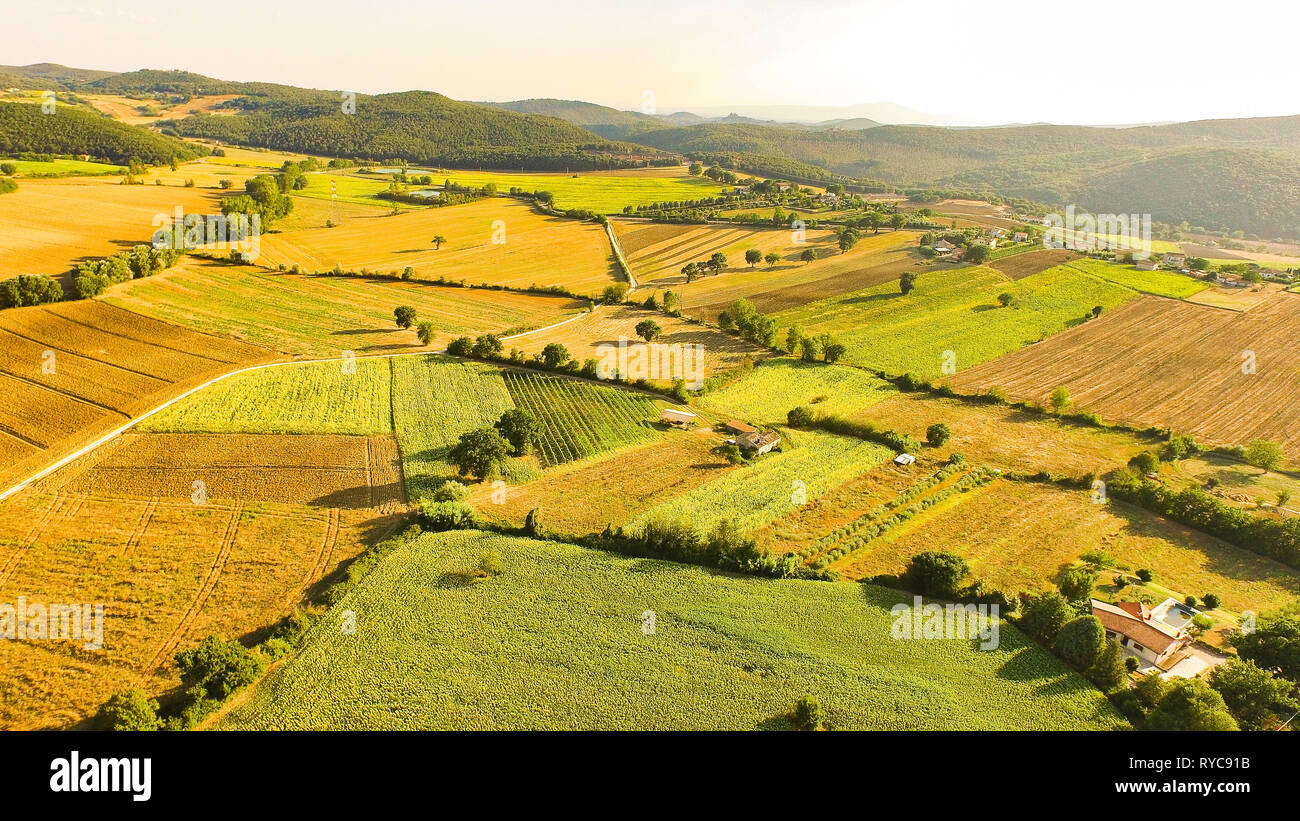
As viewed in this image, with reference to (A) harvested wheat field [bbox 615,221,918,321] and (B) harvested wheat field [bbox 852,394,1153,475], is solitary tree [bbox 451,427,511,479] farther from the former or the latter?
(A) harvested wheat field [bbox 615,221,918,321]

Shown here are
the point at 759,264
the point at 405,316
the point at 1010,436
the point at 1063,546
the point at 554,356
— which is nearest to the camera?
the point at 1063,546

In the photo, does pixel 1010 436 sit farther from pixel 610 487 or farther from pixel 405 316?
pixel 405 316

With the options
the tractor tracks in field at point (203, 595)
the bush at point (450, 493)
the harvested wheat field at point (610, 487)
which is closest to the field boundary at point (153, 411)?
the tractor tracks in field at point (203, 595)

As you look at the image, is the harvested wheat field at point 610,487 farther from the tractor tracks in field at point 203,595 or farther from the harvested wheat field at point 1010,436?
the harvested wheat field at point 1010,436

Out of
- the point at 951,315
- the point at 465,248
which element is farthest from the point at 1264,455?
the point at 465,248

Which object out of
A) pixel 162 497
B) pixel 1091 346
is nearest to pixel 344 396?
pixel 162 497

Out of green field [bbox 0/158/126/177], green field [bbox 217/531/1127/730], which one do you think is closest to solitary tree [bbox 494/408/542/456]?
green field [bbox 217/531/1127/730]
